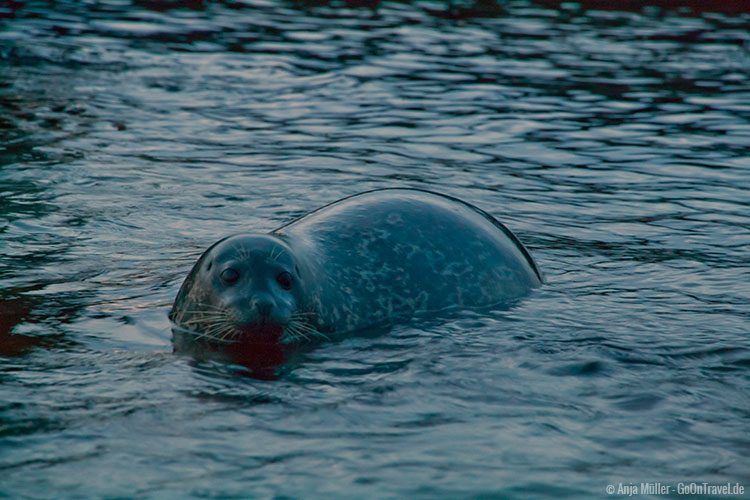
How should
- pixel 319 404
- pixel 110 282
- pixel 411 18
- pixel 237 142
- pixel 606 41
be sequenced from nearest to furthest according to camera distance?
pixel 319 404 < pixel 110 282 < pixel 237 142 < pixel 606 41 < pixel 411 18

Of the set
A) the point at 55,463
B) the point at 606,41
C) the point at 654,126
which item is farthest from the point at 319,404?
the point at 606,41

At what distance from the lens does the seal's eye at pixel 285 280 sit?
6.86 metres

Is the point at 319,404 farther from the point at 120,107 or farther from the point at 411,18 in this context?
the point at 411,18

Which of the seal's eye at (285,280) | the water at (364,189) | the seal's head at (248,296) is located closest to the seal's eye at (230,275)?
the seal's head at (248,296)

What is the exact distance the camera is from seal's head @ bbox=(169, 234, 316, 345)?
670cm

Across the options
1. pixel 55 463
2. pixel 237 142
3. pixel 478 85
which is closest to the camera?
pixel 55 463

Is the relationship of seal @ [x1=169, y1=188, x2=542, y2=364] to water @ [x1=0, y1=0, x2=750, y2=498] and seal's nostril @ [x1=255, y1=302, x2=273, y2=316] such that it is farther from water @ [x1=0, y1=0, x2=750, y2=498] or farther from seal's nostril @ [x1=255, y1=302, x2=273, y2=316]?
water @ [x1=0, y1=0, x2=750, y2=498]

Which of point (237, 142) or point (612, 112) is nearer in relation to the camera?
point (237, 142)

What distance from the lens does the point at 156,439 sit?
17.4 ft

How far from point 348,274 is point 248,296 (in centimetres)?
87

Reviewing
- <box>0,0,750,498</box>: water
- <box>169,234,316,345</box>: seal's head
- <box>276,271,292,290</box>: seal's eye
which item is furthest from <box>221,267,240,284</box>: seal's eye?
<box>0,0,750,498</box>: water

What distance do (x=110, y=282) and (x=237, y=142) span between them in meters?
5.11

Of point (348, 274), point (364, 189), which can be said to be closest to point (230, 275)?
point (348, 274)

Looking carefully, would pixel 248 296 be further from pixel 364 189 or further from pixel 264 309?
pixel 364 189
